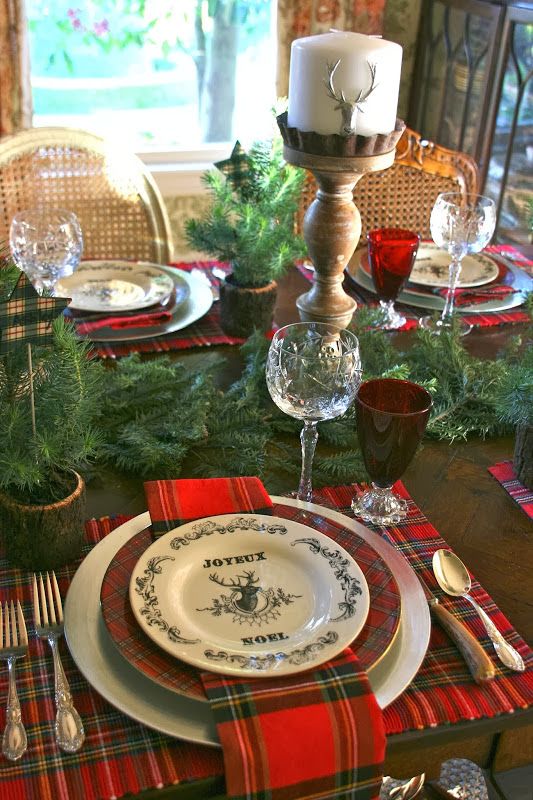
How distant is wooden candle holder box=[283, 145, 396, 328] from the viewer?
0.99m

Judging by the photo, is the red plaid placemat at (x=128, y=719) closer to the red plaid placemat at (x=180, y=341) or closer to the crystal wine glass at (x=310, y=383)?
the crystal wine glass at (x=310, y=383)

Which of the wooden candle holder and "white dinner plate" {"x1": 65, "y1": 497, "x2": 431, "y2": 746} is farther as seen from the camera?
the wooden candle holder

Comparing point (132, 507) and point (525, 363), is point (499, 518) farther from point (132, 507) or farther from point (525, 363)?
point (132, 507)

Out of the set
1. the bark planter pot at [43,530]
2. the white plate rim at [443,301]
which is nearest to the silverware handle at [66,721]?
the bark planter pot at [43,530]

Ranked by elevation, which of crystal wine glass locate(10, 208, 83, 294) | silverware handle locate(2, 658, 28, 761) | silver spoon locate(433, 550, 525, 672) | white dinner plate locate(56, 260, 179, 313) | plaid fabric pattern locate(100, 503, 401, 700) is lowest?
white dinner plate locate(56, 260, 179, 313)

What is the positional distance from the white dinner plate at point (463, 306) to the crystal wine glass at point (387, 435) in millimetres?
522

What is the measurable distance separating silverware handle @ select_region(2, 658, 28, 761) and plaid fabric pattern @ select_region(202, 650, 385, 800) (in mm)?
132

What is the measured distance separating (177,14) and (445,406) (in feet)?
7.35

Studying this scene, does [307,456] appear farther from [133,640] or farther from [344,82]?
[344,82]

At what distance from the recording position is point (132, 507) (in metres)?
0.90

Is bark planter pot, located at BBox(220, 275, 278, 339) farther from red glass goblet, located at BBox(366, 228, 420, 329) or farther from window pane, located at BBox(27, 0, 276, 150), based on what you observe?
window pane, located at BBox(27, 0, 276, 150)

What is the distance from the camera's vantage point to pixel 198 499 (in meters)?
0.82

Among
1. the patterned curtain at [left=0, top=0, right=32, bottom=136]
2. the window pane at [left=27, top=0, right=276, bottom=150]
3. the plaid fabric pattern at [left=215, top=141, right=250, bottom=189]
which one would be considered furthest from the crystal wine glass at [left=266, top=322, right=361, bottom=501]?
the window pane at [left=27, top=0, right=276, bottom=150]

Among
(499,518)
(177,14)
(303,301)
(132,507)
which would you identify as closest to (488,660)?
(499,518)
